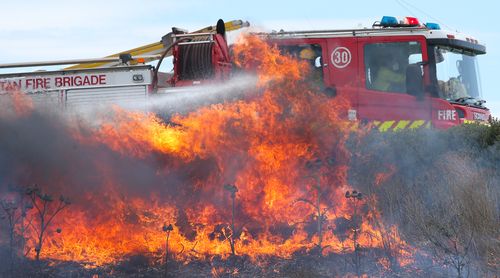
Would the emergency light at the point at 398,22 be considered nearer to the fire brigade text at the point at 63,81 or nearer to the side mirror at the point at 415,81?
the side mirror at the point at 415,81

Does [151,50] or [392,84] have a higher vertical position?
[151,50]

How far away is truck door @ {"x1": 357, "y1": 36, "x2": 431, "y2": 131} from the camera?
1384 cm

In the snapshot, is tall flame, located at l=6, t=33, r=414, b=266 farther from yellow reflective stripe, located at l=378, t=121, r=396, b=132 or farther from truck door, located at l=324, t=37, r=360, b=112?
Result: truck door, located at l=324, t=37, r=360, b=112

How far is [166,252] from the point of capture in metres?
9.33

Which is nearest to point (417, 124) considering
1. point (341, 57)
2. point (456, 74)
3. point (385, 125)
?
point (385, 125)

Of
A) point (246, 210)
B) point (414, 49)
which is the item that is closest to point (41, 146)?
point (246, 210)

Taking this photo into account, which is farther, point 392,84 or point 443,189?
point 392,84

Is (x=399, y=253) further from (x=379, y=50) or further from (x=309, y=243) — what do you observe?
(x=379, y=50)

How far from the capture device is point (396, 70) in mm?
14062

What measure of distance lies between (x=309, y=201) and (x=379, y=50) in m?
5.18

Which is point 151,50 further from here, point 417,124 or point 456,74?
point 456,74

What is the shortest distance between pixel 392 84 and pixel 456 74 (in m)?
1.45

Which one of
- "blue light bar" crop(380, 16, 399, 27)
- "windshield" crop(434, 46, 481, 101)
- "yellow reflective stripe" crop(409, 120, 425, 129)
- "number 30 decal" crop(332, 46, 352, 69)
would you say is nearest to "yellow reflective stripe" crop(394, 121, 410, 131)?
"yellow reflective stripe" crop(409, 120, 425, 129)

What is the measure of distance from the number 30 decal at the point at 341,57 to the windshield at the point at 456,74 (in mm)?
1777
